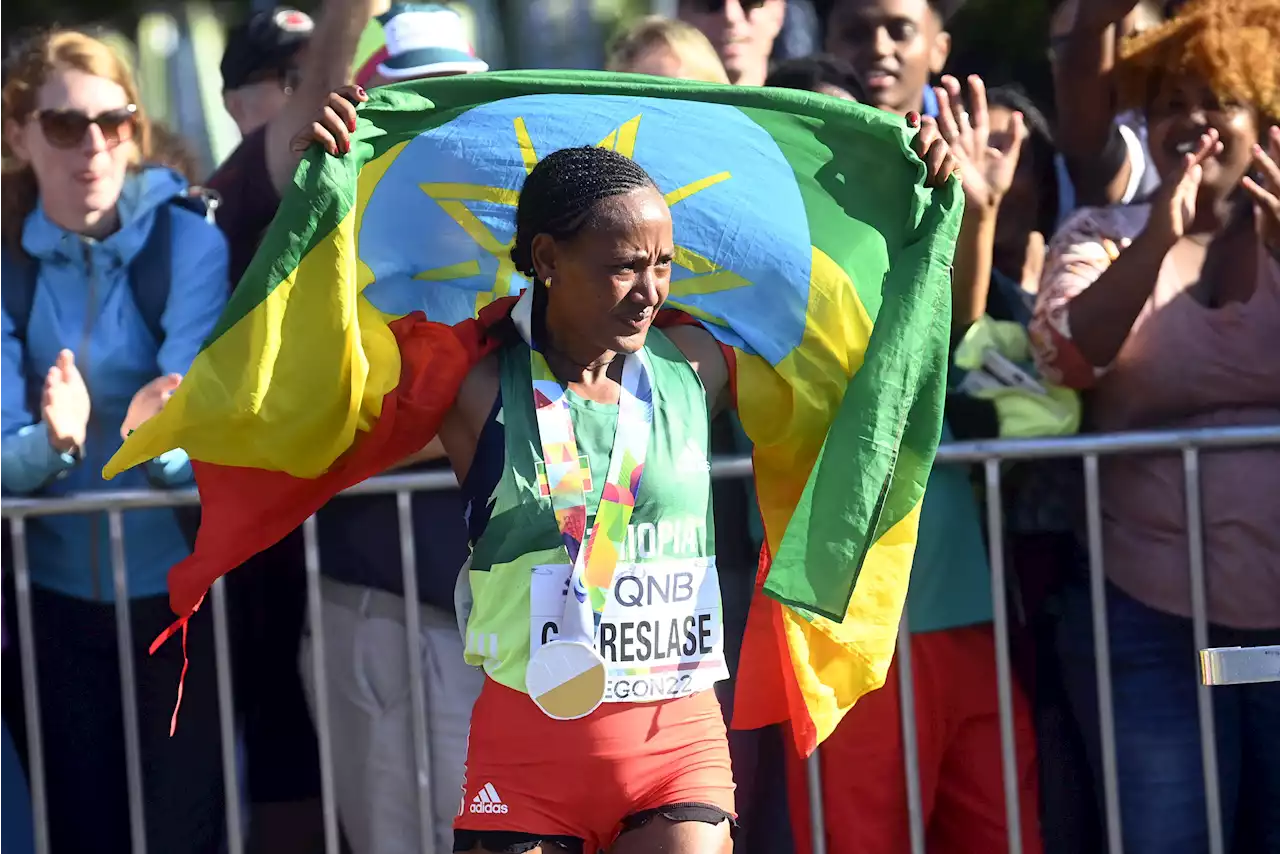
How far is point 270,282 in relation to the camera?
3416 millimetres

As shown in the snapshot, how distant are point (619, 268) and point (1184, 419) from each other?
1.88 m

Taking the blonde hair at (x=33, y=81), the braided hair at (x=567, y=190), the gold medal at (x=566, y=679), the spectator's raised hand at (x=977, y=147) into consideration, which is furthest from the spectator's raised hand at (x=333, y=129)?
the blonde hair at (x=33, y=81)

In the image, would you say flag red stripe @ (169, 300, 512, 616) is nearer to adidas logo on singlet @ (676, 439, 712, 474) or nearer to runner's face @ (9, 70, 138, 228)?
adidas logo on singlet @ (676, 439, 712, 474)

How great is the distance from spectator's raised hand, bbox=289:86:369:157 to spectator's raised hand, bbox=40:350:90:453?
4.16 feet

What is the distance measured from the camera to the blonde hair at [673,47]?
→ 196 inches

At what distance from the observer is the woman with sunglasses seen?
4.55m

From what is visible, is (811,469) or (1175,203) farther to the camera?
(1175,203)

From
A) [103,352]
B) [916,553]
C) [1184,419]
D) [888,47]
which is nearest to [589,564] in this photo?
[916,553]

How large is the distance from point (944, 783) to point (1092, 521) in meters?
A: 0.79

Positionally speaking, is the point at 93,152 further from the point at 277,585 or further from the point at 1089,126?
the point at 1089,126

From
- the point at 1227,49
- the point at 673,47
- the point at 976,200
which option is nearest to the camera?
the point at 976,200

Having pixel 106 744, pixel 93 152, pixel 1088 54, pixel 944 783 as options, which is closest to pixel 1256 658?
pixel 944 783

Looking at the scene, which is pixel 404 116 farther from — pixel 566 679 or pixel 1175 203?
pixel 1175 203

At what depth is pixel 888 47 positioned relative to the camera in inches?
214
